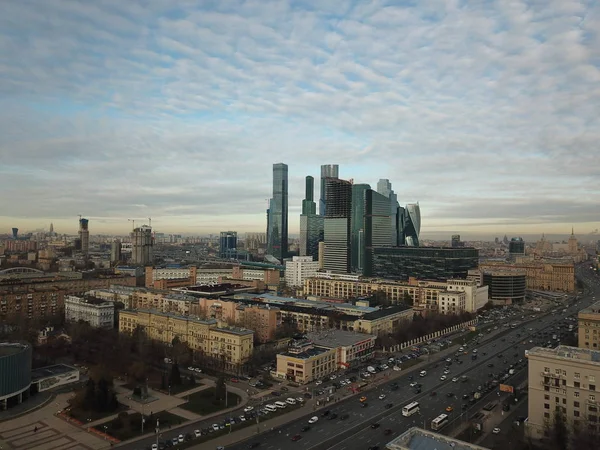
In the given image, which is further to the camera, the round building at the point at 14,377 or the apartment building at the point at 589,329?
the apartment building at the point at 589,329

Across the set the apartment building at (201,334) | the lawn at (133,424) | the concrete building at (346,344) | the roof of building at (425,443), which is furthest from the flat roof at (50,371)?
the roof of building at (425,443)

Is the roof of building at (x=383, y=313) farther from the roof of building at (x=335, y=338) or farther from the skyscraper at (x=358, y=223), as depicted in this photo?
the skyscraper at (x=358, y=223)

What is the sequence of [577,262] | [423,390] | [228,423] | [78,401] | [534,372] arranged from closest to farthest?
[534,372]
[228,423]
[78,401]
[423,390]
[577,262]

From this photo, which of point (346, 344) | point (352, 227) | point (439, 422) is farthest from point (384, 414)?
point (352, 227)

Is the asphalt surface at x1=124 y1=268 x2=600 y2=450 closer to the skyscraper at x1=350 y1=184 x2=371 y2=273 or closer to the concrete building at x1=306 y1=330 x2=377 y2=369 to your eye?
the concrete building at x1=306 y1=330 x2=377 y2=369

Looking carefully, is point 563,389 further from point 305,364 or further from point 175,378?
point 175,378

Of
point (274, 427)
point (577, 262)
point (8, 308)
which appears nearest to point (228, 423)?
point (274, 427)

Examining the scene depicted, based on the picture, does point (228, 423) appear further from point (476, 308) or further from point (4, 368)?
point (476, 308)
